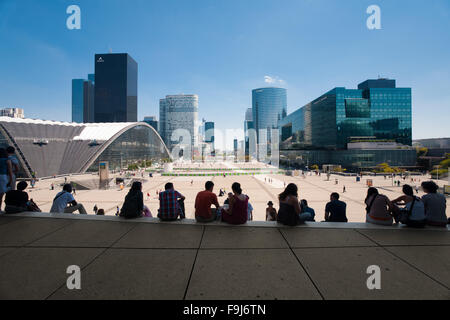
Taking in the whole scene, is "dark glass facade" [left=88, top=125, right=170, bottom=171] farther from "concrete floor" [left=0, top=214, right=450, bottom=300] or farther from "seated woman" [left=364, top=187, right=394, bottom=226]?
"seated woman" [left=364, top=187, right=394, bottom=226]

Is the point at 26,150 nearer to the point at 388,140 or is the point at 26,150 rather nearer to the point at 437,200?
the point at 437,200

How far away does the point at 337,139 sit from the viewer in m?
75.6

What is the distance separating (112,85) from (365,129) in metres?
174

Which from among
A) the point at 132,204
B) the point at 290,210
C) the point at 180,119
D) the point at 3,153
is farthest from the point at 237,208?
the point at 180,119

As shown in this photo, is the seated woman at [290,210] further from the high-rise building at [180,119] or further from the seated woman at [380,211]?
the high-rise building at [180,119]

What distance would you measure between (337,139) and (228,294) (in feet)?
277

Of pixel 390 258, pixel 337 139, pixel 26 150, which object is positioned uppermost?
pixel 337 139

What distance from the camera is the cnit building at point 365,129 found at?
2680 inches

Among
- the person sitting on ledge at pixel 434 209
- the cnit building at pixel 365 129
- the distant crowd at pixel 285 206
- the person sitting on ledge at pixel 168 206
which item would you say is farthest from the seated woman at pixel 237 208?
the cnit building at pixel 365 129

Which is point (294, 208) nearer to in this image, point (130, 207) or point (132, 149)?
point (130, 207)

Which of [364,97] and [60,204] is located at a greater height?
[364,97]

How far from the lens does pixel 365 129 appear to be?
244ft
